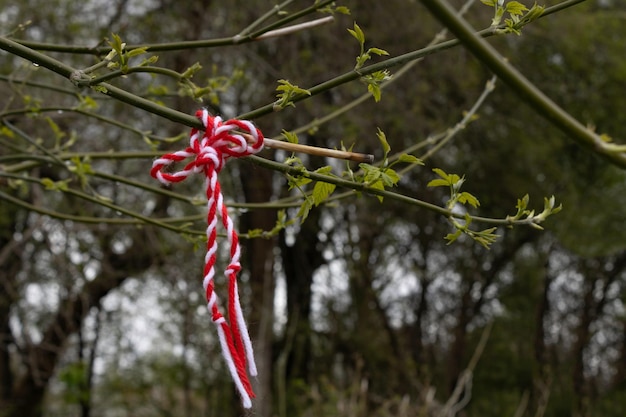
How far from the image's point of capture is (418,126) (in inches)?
227

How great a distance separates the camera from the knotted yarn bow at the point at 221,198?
78cm

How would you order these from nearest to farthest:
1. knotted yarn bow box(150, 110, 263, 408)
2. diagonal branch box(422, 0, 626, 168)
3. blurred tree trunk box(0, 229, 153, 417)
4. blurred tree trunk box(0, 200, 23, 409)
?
diagonal branch box(422, 0, 626, 168) → knotted yarn bow box(150, 110, 263, 408) → blurred tree trunk box(0, 229, 153, 417) → blurred tree trunk box(0, 200, 23, 409)

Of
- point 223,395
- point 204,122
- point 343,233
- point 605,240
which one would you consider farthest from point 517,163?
point 204,122

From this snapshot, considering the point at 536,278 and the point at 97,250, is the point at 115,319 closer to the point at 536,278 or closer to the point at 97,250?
the point at 97,250

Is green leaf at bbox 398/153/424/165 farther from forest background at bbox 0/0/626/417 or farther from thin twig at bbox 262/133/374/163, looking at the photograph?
forest background at bbox 0/0/626/417

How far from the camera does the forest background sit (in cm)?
491

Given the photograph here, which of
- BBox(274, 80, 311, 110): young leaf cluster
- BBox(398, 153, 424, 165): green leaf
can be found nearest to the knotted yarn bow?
BBox(274, 80, 311, 110): young leaf cluster

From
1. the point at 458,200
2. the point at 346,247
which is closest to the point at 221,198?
the point at 458,200

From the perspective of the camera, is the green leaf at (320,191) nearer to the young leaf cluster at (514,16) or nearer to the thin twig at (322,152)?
the thin twig at (322,152)

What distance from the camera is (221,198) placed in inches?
33.5

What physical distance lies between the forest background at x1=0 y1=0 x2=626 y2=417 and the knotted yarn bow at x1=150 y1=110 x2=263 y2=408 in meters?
2.72

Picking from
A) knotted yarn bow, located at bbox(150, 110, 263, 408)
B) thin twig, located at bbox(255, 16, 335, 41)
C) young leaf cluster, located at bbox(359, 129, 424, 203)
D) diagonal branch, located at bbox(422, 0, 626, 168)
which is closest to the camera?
diagonal branch, located at bbox(422, 0, 626, 168)

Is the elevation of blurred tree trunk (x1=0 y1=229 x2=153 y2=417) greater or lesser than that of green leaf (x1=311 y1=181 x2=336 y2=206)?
greater

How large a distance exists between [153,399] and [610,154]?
262 inches
